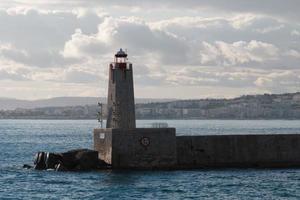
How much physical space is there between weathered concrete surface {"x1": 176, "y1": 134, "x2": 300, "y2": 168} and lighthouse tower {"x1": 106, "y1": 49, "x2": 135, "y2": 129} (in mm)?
3624

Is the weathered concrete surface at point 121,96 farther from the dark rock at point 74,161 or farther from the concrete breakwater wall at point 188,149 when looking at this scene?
the dark rock at point 74,161

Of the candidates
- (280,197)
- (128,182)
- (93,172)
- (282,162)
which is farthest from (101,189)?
(282,162)

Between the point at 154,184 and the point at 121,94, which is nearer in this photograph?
the point at 154,184

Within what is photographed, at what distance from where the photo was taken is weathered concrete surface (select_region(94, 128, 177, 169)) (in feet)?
159

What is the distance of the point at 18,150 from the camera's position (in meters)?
77.6

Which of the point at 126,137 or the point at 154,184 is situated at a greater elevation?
the point at 126,137

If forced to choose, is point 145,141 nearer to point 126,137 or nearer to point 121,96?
point 126,137

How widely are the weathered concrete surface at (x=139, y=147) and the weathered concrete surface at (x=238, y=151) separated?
6.41 ft

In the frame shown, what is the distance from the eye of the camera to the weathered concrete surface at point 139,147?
159ft

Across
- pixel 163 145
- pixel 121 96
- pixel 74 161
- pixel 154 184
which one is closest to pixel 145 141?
pixel 163 145

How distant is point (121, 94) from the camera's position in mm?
50594

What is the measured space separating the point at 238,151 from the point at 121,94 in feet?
29.0

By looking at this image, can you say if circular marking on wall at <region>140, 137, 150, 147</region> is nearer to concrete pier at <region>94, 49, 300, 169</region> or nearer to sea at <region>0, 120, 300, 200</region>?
concrete pier at <region>94, 49, 300, 169</region>

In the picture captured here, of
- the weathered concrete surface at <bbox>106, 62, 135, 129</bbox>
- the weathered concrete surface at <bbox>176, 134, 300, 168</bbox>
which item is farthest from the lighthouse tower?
the weathered concrete surface at <bbox>176, 134, 300, 168</bbox>
